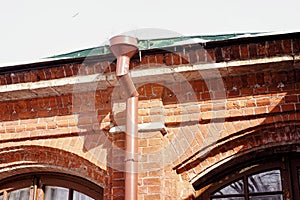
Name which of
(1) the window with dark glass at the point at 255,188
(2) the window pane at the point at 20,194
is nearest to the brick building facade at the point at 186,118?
(1) the window with dark glass at the point at 255,188

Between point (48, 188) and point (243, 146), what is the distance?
2.23m

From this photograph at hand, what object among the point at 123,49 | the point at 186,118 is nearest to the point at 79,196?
the point at 186,118

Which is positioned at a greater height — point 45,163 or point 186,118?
point 186,118

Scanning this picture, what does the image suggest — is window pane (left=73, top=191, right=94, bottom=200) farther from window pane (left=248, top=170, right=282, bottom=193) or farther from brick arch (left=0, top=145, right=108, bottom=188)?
window pane (left=248, top=170, right=282, bottom=193)

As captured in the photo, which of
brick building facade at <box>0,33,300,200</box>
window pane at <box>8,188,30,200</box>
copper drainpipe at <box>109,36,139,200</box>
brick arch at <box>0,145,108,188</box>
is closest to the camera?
copper drainpipe at <box>109,36,139,200</box>

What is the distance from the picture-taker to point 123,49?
4500 mm

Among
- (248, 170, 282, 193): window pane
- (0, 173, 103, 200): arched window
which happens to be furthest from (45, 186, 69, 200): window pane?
(248, 170, 282, 193): window pane

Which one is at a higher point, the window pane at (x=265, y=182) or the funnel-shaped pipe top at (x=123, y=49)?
the funnel-shaped pipe top at (x=123, y=49)

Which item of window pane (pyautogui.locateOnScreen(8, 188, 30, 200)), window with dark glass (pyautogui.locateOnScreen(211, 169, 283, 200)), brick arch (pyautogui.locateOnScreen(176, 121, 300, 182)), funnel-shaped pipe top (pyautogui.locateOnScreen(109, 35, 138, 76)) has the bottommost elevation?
window with dark glass (pyautogui.locateOnScreen(211, 169, 283, 200))

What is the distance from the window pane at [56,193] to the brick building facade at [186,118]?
324 mm

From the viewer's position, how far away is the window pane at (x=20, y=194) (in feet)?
17.9

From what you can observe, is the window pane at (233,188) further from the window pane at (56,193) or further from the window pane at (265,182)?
the window pane at (56,193)

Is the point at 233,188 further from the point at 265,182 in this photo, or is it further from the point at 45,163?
the point at 45,163

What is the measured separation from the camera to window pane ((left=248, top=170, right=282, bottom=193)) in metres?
4.68
